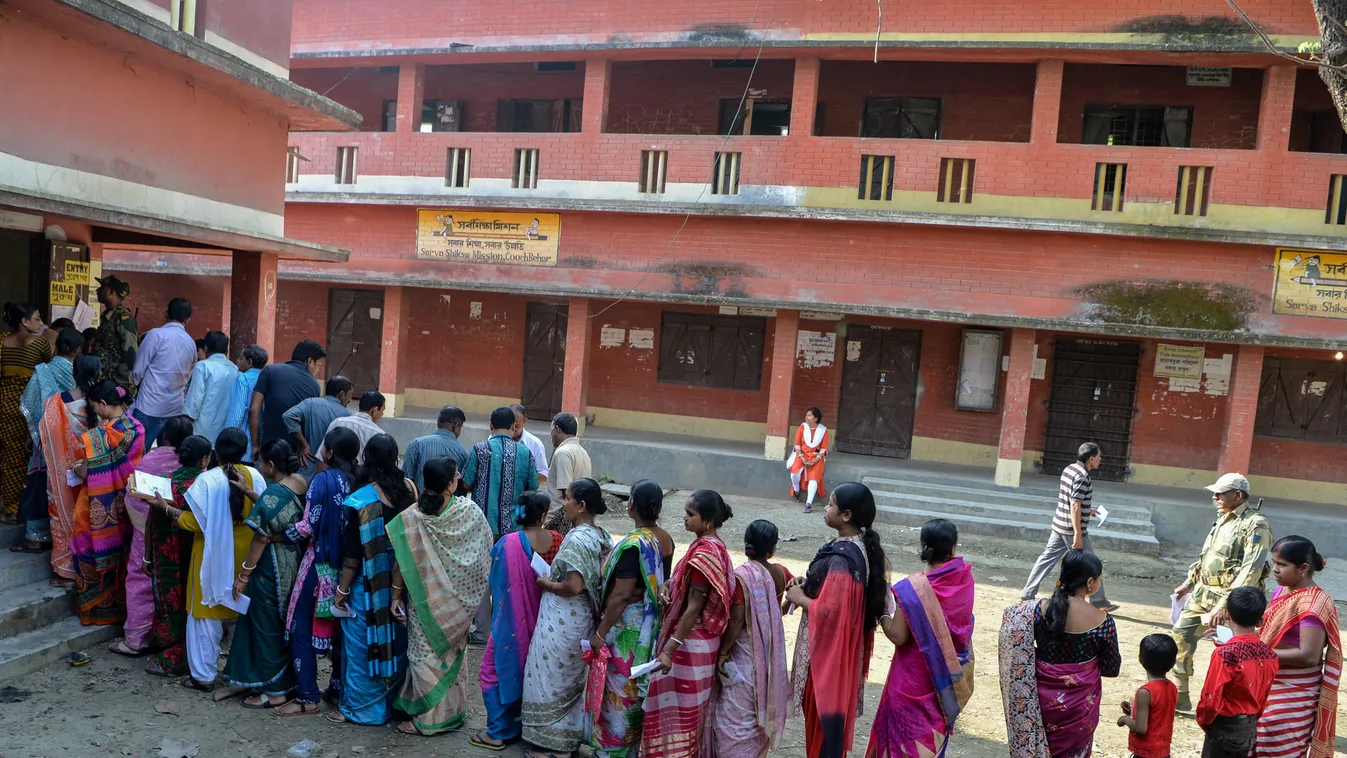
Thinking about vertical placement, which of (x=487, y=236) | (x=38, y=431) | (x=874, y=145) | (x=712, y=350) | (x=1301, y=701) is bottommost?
(x=1301, y=701)

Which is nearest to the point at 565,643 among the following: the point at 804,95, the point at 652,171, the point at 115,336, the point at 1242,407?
the point at 115,336

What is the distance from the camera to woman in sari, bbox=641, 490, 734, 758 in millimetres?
3840

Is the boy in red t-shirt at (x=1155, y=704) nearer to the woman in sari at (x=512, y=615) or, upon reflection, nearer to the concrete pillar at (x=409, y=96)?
the woman in sari at (x=512, y=615)

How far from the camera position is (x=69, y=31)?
6.09 meters

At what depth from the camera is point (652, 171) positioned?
12.7 meters

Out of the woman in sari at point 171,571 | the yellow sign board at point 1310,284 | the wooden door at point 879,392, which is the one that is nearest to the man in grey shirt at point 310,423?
the woman in sari at point 171,571

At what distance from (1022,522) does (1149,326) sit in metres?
3.01

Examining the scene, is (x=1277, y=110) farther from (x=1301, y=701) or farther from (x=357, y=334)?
(x=357, y=334)

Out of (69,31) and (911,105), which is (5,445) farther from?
(911,105)

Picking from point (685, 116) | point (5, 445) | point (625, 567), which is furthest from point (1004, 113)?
point (5, 445)

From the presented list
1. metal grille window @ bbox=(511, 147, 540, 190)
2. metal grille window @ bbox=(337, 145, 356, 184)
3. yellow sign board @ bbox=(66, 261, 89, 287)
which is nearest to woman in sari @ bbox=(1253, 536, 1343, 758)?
yellow sign board @ bbox=(66, 261, 89, 287)

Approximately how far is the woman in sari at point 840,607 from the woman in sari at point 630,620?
2.34 ft

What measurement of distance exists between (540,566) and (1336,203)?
36.8ft

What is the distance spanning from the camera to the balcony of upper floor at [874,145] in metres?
10.9
